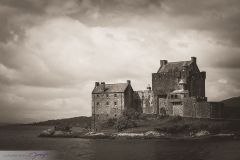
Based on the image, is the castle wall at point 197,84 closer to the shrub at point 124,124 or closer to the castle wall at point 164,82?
the castle wall at point 164,82

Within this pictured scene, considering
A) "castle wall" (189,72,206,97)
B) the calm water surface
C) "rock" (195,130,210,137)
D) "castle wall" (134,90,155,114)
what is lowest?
Result: the calm water surface

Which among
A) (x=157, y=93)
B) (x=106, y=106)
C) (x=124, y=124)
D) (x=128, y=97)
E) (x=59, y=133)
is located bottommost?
(x=59, y=133)

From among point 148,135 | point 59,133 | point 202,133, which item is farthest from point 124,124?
point 59,133

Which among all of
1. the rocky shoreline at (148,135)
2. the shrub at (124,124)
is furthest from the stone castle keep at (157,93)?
the rocky shoreline at (148,135)

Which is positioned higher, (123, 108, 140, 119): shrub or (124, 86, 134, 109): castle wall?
(124, 86, 134, 109): castle wall

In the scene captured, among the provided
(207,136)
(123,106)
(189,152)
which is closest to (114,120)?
(123,106)

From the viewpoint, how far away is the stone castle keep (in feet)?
262

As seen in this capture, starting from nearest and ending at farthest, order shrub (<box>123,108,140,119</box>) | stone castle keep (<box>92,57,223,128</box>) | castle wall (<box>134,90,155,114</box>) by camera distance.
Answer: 1. shrub (<box>123,108,140,119</box>)
2. stone castle keep (<box>92,57,223,128</box>)
3. castle wall (<box>134,90,155,114</box>)

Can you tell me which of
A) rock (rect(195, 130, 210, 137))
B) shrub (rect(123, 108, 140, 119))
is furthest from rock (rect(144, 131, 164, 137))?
shrub (rect(123, 108, 140, 119))

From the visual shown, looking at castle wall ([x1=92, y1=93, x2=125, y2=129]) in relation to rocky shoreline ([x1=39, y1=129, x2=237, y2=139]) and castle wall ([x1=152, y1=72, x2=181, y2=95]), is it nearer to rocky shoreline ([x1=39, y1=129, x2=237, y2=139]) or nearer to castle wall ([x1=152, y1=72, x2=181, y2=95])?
rocky shoreline ([x1=39, y1=129, x2=237, y2=139])

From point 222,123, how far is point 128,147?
18.9 metres

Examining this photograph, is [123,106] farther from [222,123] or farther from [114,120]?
[222,123]

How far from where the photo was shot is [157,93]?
269 ft

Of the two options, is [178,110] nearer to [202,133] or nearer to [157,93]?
[157,93]
